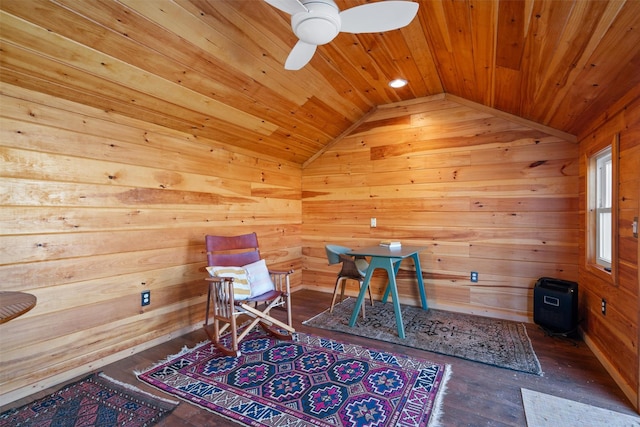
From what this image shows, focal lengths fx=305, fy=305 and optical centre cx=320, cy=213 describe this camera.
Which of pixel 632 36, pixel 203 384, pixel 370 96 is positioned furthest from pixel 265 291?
pixel 632 36

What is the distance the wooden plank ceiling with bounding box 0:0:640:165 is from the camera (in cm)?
157

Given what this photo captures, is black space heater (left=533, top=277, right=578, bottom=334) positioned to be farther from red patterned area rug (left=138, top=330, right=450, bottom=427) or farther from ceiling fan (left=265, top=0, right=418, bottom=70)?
ceiling fan (left=265, top=0, right=418, bottom=70)

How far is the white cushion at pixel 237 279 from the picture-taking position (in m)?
Result: 2.56

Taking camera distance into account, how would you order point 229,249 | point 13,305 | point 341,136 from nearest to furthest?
point 13,305 → point 229,249 → point 341,136

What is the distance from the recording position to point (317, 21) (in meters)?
1.54

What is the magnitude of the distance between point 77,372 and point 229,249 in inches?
55.6

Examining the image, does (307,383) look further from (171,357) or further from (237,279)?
(171,357)

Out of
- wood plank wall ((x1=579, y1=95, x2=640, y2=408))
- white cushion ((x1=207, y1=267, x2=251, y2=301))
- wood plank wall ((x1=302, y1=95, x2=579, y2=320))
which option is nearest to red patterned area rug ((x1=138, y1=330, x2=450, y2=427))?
white cushion ((x1=207, y1=267, x2=251, y2=301))

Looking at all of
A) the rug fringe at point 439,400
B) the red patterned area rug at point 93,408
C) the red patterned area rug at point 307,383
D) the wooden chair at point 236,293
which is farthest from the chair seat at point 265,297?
the rug fringe at point 439,400

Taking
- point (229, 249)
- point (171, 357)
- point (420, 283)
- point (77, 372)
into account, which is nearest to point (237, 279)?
point (229, 249)

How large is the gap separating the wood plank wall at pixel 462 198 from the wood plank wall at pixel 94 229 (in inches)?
70.6

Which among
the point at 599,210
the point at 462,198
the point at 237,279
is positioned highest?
the point at 462,198

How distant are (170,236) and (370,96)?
263cm

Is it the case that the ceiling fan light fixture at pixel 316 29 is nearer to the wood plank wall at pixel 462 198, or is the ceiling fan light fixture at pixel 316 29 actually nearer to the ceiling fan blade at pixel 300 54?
the ceiling fan blade at pixel 300 54
